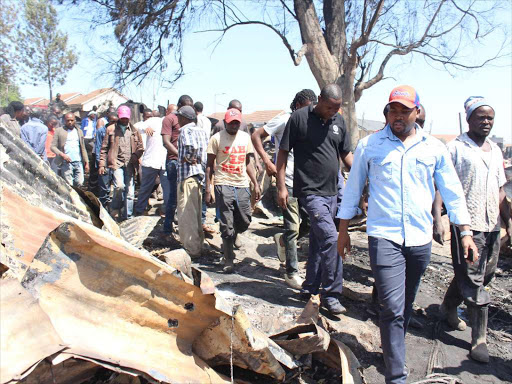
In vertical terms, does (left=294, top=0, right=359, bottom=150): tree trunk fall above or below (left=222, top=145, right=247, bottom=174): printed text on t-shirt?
above

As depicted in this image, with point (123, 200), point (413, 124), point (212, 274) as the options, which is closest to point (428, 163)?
point (413, 124)

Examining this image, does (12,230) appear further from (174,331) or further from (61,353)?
(174,331)

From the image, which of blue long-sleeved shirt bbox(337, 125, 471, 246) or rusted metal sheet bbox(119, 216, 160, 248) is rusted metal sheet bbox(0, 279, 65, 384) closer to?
blue long-sleeved shirt bbox(337, 125, 471, 246)

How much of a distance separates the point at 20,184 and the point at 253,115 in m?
36.1

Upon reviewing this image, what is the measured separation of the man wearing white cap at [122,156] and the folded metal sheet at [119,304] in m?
5.35

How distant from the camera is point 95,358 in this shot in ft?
6.48

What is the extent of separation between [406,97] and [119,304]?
7.11 ft

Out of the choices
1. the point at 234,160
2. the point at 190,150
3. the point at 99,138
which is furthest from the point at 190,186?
the point at 99,138

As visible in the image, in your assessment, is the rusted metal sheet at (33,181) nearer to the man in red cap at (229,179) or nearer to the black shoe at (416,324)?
the man in red cap at (229,179)

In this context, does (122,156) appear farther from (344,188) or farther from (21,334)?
(21,334)

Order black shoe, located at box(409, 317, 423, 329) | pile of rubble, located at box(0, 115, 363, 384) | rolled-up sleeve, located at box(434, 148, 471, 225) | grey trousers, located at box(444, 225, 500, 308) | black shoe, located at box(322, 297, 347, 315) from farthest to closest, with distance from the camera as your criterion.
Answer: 1. black shoe, located at box(409, 317, 423, 329)
2. black shoe, located at box(322, 297, 347, 315)
3. grey trousers, located at box(444, 225, 500, 308)
4. rolled-up sleeve, located at box(434, 148, 471, 225)
5. pile of rubble, located at box(0, 115, 363, 384)

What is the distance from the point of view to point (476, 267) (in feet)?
12.5

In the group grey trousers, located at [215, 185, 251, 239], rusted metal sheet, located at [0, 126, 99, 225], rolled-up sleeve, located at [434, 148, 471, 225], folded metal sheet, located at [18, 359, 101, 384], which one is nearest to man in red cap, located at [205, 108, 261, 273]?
grey trousers, located at [215, 185, 251, 239]

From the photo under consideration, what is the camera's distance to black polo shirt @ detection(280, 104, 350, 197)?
4363 millimetres
